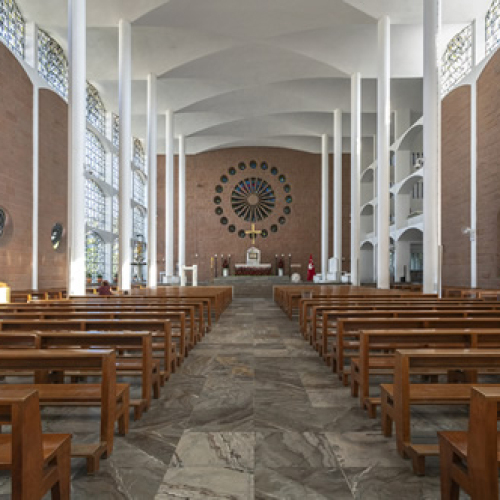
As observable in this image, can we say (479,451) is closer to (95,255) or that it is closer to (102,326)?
(102,326)

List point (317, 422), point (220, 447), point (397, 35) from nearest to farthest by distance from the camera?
point (220, 447), point (317, 422), point (397, 35)

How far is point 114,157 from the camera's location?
23.1m

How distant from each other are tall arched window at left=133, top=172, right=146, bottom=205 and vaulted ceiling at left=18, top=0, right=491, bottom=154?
10.7ft

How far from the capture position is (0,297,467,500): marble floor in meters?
2.36

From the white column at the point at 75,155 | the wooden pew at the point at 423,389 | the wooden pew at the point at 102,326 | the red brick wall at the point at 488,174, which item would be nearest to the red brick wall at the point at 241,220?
the red brick wall at the point at 488,174

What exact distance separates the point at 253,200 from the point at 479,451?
2741cm

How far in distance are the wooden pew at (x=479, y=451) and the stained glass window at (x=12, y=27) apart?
1451 centimetres

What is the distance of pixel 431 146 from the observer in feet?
37.6

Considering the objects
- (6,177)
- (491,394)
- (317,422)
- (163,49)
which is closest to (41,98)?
(6,177)

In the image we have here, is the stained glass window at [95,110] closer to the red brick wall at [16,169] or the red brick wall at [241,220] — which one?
the red brick wall at [16,169]

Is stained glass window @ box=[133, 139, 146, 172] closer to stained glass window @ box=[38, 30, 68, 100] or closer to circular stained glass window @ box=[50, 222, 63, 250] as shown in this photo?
stained glass window @ box=[38, 30, 68, 100]

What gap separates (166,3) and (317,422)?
541 inches

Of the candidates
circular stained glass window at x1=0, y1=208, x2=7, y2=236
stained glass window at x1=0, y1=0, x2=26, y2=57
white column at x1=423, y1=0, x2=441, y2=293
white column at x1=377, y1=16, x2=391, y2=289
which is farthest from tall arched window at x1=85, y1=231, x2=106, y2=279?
white column at x1=423, y1=0, x2=441, y2=293

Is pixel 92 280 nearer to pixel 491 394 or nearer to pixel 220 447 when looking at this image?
pixel 220 447
